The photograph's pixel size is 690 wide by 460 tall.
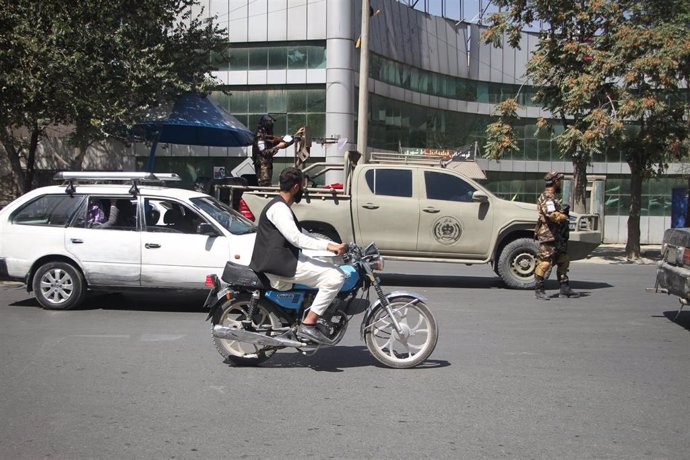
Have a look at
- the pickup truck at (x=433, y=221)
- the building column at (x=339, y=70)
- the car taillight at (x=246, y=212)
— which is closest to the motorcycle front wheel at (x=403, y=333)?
the pickup truck at (x=433, y=221)

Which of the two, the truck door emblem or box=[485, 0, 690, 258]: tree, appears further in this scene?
box=[485, 0, 690, 258]: tree

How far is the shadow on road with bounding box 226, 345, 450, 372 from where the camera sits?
6.59 metres

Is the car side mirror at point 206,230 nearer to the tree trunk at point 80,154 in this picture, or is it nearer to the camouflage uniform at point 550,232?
the camouflage uniform at point 550,232

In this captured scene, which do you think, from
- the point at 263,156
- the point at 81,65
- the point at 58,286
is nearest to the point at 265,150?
the point at 263,156

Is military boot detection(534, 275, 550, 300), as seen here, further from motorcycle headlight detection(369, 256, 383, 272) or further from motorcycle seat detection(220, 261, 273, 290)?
motorcycle seat detection(220, 261, 273, 290)

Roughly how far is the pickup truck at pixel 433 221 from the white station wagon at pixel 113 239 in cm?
256

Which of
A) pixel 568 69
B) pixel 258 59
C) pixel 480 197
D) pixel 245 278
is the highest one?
pixel 258 59

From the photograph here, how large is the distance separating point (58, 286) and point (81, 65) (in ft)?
16.8

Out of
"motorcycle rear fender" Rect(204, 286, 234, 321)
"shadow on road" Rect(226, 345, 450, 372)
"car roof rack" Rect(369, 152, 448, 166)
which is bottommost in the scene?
"shadow on road" Rect(226, 345, 450, 372)

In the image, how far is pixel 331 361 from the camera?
6.80m

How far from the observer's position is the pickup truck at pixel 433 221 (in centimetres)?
1169

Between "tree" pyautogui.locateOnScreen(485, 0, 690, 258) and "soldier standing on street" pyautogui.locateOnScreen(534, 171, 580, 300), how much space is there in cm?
841

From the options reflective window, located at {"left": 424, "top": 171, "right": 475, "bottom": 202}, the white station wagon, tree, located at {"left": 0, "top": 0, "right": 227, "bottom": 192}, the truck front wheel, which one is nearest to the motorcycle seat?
the white station wagon

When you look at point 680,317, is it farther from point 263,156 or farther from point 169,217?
point 263,156
